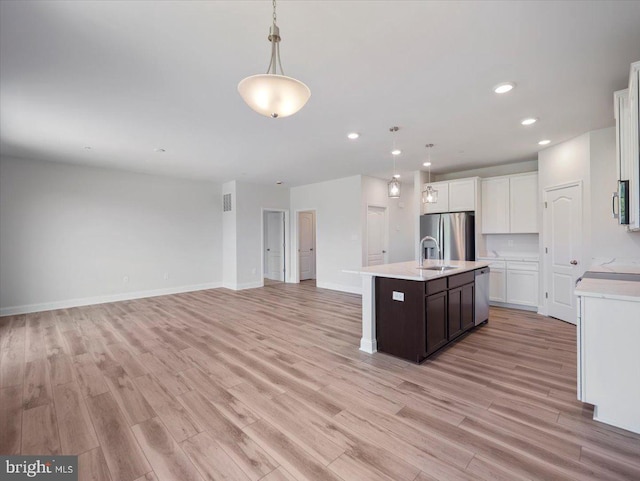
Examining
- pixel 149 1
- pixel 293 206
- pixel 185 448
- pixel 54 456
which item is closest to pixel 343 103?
pixel 149 1

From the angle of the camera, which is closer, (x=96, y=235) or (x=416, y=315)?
(x=416, y=315)

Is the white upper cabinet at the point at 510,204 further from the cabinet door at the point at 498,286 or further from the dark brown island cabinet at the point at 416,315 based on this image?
the dark brown island cabinet at the point at 416,315

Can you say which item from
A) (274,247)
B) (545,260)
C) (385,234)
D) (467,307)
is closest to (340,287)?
(385,234)

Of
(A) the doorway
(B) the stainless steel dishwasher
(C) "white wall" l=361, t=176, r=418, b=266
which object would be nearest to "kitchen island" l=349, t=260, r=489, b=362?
(B) the stainless steel dishwasher

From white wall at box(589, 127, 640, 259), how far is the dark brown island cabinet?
6.45 feet

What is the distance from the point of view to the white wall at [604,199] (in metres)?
3.62

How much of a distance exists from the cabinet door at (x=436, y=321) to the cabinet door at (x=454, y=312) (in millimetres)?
128

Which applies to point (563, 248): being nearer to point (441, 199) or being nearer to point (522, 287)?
point (522, 287)

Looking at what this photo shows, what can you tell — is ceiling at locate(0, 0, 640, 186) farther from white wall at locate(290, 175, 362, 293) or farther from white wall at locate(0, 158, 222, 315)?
white wall at locate(290, 175, 362, 293)

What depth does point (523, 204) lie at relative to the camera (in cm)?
509

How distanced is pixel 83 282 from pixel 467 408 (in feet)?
22.0

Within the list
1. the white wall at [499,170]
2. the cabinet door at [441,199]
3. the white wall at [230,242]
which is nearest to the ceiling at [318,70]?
the white wall at [499,170]

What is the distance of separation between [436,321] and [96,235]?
20.9 ft

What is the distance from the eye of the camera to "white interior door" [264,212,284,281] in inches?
335
